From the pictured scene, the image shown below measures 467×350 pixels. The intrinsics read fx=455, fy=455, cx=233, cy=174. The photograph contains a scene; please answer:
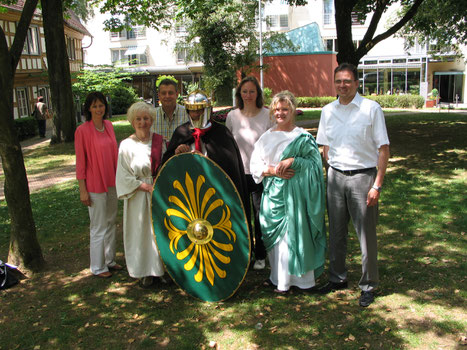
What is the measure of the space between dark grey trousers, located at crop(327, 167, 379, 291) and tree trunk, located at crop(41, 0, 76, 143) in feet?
40.3

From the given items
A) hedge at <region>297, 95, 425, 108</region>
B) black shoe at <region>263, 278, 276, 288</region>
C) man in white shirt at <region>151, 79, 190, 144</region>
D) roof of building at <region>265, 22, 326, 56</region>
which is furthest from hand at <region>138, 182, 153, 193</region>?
roof of building at <region>265, 22, 326, 56</region>

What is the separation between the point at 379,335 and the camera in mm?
3455

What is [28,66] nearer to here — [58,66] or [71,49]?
[71,49]

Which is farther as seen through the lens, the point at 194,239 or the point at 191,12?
the point at 191,12

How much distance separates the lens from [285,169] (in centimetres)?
391

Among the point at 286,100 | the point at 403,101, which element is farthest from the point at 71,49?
the point at 286,100

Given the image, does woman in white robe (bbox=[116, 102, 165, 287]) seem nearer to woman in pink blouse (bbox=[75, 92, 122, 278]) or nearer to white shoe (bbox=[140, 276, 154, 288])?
white shoe (bbox=[140, 276, 154, 288])

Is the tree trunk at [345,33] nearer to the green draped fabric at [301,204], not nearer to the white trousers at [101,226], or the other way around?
the green draped fabric at [301,204]

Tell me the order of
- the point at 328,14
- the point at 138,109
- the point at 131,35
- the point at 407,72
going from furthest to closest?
the point at 131,35, the point at 328,14, the point at 407,72, the point at 138,109

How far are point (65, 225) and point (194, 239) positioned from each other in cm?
341

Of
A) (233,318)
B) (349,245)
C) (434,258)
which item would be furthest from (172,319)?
(434,258)

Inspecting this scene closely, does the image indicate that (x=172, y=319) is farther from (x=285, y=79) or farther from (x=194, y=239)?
(x=285, y=79)

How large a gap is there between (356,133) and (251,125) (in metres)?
1.21

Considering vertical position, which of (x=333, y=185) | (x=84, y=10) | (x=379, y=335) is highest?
(x=84, y=10)
